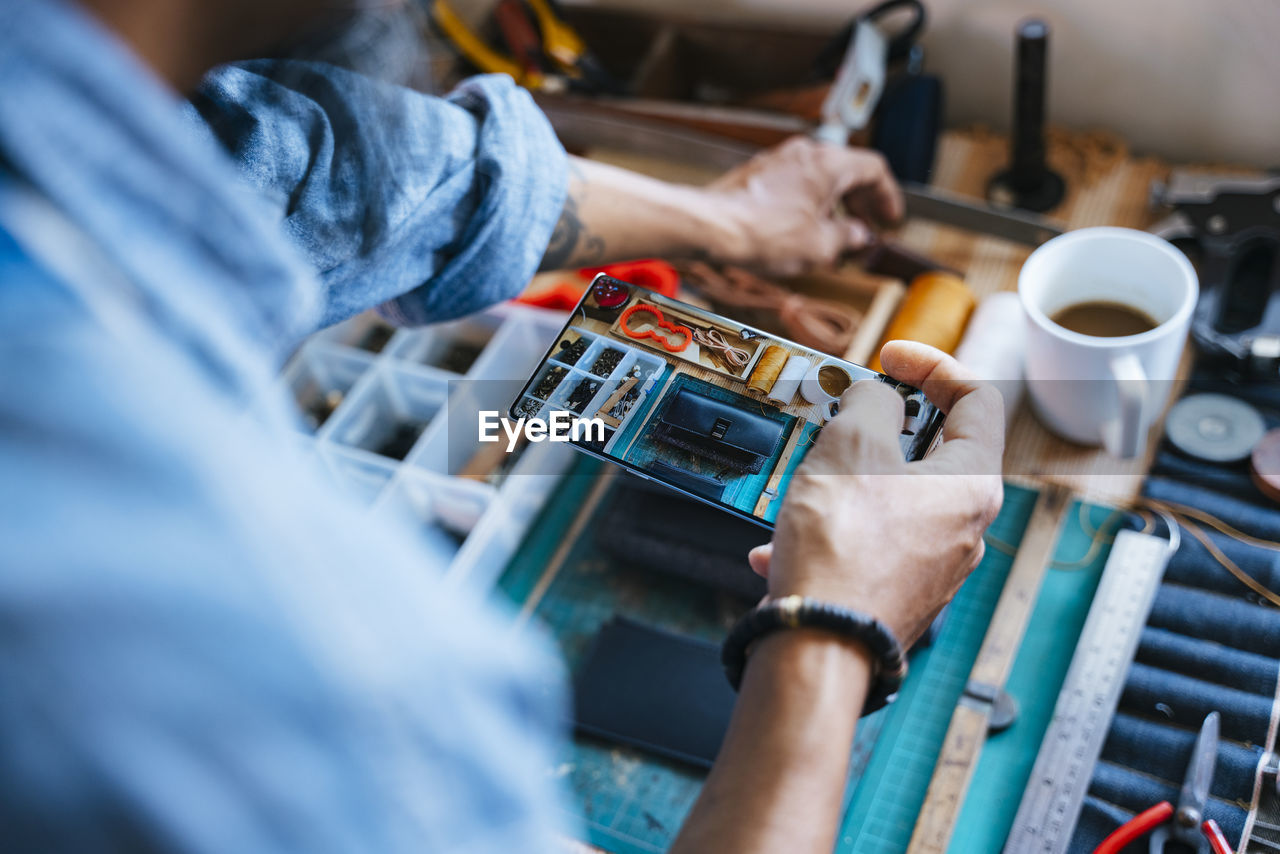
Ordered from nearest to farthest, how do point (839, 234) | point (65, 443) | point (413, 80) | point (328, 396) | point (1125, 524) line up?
point (65, 443) < point (413, 80) < point (1125, 524) < point (839, 234) < point (328, 396)

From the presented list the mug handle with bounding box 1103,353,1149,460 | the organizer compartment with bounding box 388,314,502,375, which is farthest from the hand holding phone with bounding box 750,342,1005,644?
the organizer compartment with bounding box 388,314,502,375

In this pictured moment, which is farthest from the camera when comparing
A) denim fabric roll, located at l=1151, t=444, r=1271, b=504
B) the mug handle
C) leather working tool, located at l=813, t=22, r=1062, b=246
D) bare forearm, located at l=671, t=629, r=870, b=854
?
leather working tool, located at l=813, t=22, r=1062, b=246

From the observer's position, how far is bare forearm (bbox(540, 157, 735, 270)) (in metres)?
0.61

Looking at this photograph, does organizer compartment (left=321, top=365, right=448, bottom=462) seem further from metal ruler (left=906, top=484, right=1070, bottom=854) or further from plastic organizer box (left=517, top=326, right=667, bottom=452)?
metal ruler (left=906, top=484, right=1070, bottom=854)

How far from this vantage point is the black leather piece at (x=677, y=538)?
662mm

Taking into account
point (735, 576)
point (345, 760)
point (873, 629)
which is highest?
point (735, 576)

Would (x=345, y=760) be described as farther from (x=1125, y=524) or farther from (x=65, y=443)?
(x=1125, y=524)

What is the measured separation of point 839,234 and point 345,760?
→ 664 mm

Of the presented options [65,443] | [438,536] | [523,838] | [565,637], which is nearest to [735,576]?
[565,637]

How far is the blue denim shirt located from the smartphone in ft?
0.65

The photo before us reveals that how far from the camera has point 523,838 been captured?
27cm

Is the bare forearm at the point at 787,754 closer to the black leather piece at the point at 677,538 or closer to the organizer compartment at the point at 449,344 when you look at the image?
the black leather piece at the point at 677,538

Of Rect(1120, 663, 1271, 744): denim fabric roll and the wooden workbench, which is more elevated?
the wooden workbench

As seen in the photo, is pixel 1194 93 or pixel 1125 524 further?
→ pixel 1194 93
